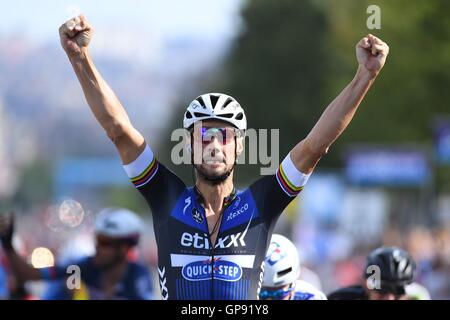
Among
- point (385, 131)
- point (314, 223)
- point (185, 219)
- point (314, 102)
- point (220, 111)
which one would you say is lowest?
point (185, 219)

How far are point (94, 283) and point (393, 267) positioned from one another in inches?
124

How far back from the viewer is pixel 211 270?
6.16 meters

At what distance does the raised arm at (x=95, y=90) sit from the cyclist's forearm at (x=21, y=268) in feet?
12.5

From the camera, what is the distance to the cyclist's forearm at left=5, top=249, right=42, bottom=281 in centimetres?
975

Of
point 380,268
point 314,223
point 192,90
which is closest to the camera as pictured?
point 380,268

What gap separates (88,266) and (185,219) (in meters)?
4.50

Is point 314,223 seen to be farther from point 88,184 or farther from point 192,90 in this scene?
point 88,184

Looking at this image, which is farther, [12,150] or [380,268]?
[12,150]

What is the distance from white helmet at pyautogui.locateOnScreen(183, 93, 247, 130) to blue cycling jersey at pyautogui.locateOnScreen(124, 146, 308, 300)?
1.11 ft

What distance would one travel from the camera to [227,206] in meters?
6.33

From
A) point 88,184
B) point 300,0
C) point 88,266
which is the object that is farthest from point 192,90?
point 88,266

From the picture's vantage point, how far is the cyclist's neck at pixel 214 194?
20.8 feet

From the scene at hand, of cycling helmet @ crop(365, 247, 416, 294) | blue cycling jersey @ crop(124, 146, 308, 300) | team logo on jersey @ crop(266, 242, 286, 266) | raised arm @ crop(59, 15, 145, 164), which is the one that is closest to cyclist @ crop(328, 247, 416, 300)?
cycling helmet @ crop(365, 247, 416, 294)

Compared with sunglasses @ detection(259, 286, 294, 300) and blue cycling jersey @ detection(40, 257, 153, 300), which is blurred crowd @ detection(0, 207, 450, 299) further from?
sunglasses @ detection(259, 286, 294, 300)
